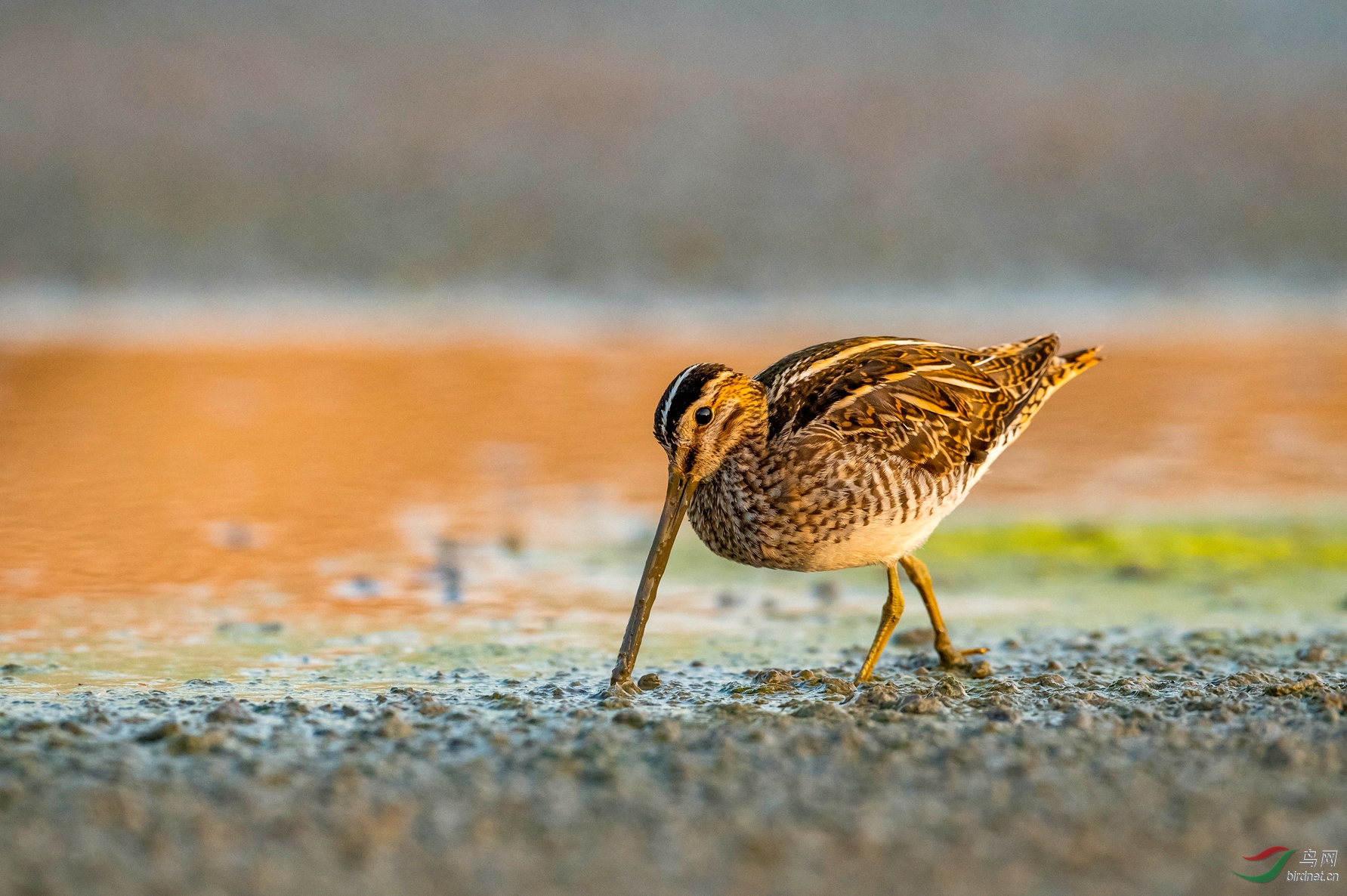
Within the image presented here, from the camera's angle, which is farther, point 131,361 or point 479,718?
point 131,361

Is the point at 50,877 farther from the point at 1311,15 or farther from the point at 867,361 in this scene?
the point at 1311,15

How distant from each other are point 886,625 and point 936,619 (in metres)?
0.25

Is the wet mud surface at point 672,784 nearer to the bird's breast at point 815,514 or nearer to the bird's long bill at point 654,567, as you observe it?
the bird's long bill at point 654,567

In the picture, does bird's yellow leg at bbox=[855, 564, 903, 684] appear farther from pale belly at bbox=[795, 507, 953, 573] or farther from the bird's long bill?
the bird's long bill

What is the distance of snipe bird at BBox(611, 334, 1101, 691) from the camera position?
246 inches

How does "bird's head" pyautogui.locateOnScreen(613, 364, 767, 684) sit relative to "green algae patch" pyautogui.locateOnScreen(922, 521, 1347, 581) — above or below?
above

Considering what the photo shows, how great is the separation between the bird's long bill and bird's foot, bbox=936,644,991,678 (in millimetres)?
1185

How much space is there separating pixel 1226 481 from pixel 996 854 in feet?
21.2

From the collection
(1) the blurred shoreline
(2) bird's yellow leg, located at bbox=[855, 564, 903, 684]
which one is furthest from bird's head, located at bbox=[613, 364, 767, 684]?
(1) the blurred shoreline

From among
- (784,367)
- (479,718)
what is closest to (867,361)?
(784,367)

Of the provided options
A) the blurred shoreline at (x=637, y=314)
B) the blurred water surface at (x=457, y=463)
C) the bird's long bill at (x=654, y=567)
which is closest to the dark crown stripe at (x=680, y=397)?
the bird's long bill at (x=654, y=567)

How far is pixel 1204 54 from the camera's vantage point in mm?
23109

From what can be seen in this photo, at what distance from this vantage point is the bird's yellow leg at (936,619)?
6590mm

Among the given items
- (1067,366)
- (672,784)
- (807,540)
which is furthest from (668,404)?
(1067,366)
